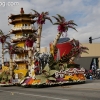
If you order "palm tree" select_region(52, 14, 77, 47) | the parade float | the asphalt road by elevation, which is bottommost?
the asphalt road

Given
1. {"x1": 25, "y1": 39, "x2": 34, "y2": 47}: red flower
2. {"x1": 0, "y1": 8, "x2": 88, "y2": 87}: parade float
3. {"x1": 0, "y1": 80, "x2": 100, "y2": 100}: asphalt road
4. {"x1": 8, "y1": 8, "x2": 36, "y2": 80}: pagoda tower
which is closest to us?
{"x1": 0, "y1": 80, "x2": 100, "y2": 100}: asphalt road

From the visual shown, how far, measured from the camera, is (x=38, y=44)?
27.8m

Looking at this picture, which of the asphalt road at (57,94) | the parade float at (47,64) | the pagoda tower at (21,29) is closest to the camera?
the asphalt road at (57,94)

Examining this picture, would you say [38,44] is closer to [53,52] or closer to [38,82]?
[53,52]

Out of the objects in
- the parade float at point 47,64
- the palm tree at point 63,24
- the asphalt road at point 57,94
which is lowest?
→ the asphalt road at point 57,94

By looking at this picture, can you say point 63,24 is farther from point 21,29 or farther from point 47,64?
point 21,29

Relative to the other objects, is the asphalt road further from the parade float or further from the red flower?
the red flower


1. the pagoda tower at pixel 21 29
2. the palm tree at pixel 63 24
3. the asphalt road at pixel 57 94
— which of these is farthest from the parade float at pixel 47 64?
the pagoda tower at pixel 21 29

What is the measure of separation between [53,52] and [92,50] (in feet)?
117

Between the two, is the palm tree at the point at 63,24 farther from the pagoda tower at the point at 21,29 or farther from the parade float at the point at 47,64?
the pagoda tower at the point at 21,29

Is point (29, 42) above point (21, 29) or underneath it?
underneath

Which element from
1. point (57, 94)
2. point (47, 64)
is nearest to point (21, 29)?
point (47, 64)

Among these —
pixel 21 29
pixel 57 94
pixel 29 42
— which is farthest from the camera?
pixel 21 29

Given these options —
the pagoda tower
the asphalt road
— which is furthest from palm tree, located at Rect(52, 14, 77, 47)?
the pagoda tower
